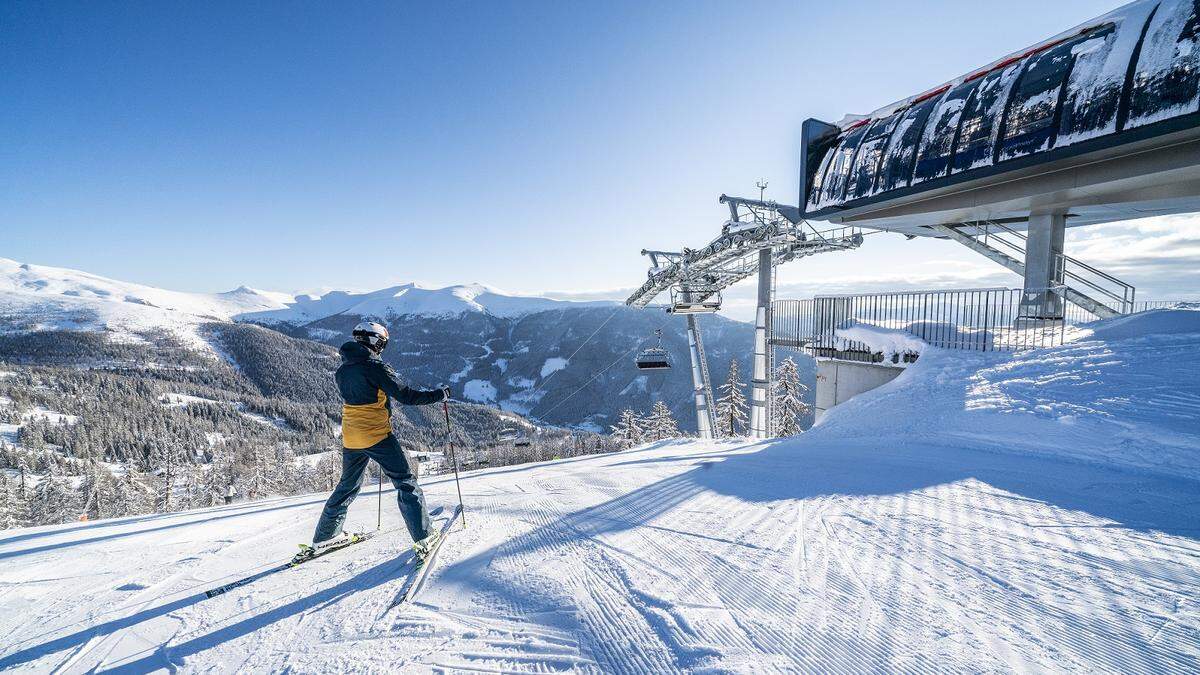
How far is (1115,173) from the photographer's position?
746 cm

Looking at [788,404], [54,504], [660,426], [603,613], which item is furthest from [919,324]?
[54,504]

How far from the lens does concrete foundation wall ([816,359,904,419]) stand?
9258 mm

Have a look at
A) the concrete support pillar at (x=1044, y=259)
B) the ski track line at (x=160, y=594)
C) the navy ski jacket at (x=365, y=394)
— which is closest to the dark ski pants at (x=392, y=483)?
the navy ski jacket at (x=365, y=394)

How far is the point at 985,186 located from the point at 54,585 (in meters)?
15.1

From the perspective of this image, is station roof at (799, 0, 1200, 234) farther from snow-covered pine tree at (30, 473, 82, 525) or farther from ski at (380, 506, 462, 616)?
snow-covered pine tree at (30, 473, 82, 525)

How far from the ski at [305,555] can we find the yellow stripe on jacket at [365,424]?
32.7 inches

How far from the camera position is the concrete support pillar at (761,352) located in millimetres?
12242

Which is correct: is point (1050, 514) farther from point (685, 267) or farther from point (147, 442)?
point (147, 442)

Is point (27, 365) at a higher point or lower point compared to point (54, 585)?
lower

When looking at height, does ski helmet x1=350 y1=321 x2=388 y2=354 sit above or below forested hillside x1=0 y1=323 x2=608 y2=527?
above

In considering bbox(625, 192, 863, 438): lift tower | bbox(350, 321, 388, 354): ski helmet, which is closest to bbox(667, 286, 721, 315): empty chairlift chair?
bbox(625, 192, 863, 438): lift tower

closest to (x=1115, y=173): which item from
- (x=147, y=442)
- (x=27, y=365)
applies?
(x=147, y=442)

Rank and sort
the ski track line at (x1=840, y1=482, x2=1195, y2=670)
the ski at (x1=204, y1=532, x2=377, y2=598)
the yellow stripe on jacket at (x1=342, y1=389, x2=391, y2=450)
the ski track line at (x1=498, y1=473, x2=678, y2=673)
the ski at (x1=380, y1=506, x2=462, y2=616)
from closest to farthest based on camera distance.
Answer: the ski track line at (x1=840, y1=482, x2=1195, y2=670)
the ski track line at (x1=498, y1=473, x2=678, y2=673)
the ski at (x1=380, y1=506, x2=462, y2=616)
the ski at (x1=204, y1=532, x2=377, y2=598)
the yellow stripe on jacket at (x1=342, y1=389, x2=391, y2=450)

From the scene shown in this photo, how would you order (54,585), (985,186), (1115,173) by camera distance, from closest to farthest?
(54,585) → (1115,173) → (985,186)
